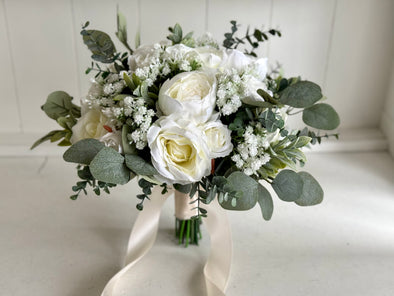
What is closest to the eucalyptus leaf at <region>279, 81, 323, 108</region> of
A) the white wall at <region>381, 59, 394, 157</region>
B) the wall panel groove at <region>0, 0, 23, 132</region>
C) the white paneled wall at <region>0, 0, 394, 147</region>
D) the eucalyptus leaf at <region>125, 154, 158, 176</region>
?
the eucalyptus leaf at <region>125, 154, 158, 176</region>

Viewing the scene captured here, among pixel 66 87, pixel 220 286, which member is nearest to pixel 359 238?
pixel 220 286

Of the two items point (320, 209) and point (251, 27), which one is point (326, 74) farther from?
point (320, 209)

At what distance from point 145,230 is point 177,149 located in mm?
310

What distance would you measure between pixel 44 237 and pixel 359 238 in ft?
2.36

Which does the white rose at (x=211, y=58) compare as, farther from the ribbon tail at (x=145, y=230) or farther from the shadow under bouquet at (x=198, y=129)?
the ribbon tail at (x=145, y=230)

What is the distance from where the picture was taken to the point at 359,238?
988 millimetres

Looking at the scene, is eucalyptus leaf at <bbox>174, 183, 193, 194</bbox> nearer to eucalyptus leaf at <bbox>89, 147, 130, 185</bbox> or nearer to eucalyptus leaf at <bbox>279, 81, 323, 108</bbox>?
eucalyptus leaf at <bbox>89, 147, 130, 185</bbox>

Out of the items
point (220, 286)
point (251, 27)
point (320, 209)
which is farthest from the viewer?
point (251, 27)

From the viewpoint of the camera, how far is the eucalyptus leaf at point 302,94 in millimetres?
709

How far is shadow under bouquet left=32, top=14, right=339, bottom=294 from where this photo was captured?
67 cm

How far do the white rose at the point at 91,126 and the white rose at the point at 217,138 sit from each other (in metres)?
0.18

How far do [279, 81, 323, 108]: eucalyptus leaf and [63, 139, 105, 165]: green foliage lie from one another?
0.32 m

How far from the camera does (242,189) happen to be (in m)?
0.69

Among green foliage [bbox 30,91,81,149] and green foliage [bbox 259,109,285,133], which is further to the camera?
green foliage [bbox 30,91,81,149]
